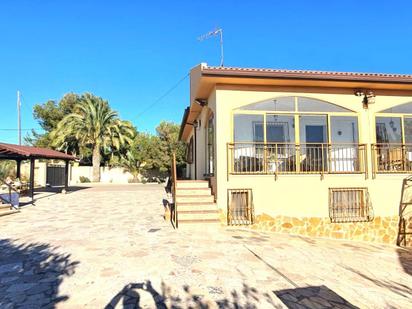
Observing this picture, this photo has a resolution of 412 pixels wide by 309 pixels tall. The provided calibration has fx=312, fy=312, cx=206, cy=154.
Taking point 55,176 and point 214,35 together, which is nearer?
point 214,35

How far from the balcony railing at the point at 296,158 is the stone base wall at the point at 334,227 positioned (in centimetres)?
138

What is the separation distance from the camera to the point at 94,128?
29.9 metres

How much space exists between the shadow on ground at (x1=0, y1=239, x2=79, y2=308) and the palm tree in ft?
80.0

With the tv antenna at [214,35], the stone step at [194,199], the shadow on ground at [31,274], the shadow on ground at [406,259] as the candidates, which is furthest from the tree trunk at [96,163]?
the shadow on ground at [406,259]

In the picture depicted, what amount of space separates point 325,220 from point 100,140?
2559 cm

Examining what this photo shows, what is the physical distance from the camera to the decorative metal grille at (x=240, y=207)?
8750 millimetres

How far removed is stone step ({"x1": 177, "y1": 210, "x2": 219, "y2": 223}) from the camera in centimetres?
844

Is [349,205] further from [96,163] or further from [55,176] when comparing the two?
[96,163]

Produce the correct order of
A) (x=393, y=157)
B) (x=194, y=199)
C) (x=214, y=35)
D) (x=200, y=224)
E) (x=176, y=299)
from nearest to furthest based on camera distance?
(x=176, y=299) → (x=200, y=224) → (x=194, y=199) → (x=393, y=157) → (x=214, y=35)

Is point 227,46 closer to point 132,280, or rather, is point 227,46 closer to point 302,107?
point 302,107

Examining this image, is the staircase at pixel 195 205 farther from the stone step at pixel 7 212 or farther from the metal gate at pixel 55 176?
the metal gate at pixel 55 176

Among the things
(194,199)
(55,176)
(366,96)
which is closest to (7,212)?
(194,199)

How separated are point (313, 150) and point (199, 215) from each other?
4.04 metres

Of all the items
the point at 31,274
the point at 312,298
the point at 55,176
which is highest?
the point at 55,176
